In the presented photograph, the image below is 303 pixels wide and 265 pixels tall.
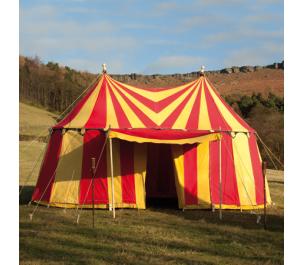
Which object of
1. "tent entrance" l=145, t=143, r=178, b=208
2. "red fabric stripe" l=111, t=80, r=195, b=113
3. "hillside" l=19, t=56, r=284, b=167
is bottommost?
"tent entrance" l=145, t=143, r=178, b=208

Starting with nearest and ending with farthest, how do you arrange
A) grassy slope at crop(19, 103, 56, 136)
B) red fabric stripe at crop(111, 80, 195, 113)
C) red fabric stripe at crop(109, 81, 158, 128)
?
red fabric stripe at crop(109, 81, 158, 128) → red fabric stripe at crop(111, 80, 195, 113) → grassy slope at crop(19, 103, 56, 136)

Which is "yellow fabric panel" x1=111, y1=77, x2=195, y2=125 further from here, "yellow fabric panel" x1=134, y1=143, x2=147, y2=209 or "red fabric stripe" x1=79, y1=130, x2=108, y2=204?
"red fabric stripe" x1=79, y1=130, x2=108, y2=204

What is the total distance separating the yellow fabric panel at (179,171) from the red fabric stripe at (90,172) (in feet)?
4.46

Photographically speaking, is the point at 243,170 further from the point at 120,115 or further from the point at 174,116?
the point at 120,115

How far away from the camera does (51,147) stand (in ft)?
34.4

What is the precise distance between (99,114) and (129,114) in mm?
592

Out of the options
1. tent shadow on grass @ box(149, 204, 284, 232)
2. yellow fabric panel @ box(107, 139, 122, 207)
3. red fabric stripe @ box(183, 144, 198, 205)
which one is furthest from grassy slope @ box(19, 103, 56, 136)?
tent shadow on grass @ box(149, 204, 284, 232)

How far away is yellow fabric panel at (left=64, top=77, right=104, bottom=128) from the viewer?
10.2 meters

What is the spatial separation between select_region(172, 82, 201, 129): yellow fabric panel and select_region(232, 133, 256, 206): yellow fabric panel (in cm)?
105

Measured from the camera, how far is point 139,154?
10.1 m

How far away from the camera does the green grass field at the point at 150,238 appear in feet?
19.1

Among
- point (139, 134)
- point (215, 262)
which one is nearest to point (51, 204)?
point (139, 134)

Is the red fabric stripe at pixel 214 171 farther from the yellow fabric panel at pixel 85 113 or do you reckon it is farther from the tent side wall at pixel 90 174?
the yellow fabric panel at pixel 85 113

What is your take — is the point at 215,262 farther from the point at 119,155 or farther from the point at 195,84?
the point at 195,84
